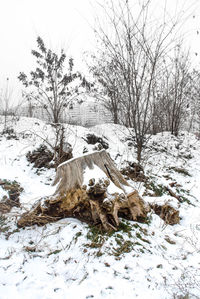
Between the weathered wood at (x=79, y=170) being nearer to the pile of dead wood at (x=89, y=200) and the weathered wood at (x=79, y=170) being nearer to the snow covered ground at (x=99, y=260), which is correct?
the pile of dead wood at (x=89, y=200)

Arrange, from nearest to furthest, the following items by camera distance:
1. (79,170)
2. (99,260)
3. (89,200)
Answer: (99,260) → (89,200) → (79,170)

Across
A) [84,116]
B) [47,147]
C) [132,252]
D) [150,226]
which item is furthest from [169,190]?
[84,116]

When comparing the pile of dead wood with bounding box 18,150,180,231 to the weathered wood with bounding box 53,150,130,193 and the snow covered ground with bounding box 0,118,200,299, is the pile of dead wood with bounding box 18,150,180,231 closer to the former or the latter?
the weathered wood with bounding box 53,150,130,193

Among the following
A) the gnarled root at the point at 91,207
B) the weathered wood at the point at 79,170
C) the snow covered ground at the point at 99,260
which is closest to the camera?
the snow covered ground at the point at 99,260

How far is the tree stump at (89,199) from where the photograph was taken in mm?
1991

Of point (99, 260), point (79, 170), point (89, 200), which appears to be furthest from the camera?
point (79, 170)

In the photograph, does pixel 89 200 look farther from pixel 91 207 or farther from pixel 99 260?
pixel 99 260

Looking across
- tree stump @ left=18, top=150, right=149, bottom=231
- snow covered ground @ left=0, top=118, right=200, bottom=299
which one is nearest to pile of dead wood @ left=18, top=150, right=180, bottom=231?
tree stump @ left=18, top=150, right=149, bottom=231

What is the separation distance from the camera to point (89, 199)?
201cm

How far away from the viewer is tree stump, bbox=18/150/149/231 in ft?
6.53

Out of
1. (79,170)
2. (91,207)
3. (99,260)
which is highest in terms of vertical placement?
(79,170)

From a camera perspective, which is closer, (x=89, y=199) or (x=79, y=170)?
(x=89, y=199)

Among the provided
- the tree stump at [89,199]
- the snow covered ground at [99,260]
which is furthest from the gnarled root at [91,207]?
the snow covered ground at [99,260]

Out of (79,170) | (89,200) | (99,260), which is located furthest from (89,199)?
(99,260)
